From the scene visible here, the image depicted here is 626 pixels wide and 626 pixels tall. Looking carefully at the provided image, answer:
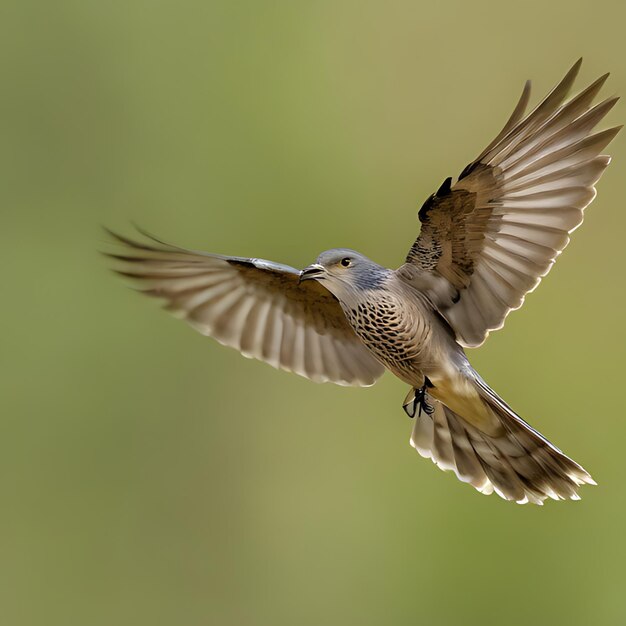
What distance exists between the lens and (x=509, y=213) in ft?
12.5

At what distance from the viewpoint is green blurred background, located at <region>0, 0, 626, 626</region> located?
7.08 m

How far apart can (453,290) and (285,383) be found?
3766 millimetres

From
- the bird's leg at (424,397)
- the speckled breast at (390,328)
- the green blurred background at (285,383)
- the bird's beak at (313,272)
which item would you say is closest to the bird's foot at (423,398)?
the bird's leg at (424,397)

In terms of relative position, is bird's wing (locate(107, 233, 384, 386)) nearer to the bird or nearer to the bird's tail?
the bird

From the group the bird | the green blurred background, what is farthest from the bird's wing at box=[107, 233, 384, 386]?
the green blurred background

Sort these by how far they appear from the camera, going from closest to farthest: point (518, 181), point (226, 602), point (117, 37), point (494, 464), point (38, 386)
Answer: point (518, 181) → point (494, 464) → point (226, 602) → point (38, 386) → point (117, 37)

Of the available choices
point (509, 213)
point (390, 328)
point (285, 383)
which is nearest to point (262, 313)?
point (390, 328)

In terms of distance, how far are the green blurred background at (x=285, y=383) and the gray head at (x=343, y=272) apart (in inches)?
124

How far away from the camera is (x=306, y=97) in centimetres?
840

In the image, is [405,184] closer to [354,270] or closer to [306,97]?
[306,97]

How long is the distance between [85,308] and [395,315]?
182 inches


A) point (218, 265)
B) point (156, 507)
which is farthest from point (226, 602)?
point (218, 265)

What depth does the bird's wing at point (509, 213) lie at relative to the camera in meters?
3.60

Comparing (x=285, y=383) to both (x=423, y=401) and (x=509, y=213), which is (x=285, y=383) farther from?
(x=509, y=213)
